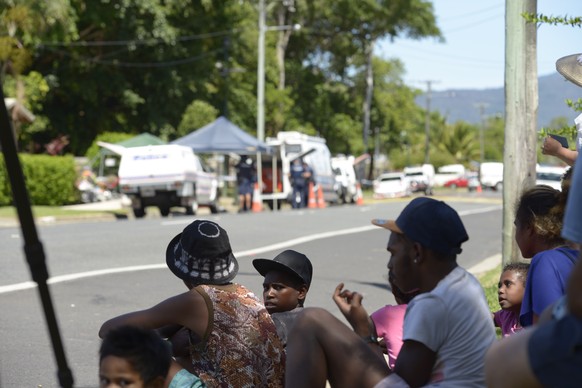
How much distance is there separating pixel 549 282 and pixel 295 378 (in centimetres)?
114

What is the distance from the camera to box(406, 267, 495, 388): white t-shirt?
3961mm

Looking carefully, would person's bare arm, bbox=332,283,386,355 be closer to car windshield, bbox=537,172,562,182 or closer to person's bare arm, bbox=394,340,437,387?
person's bare arm, bbox=394,340,437,387

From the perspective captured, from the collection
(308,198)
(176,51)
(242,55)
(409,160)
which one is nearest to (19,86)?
(176,51)

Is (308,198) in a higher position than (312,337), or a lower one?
lower

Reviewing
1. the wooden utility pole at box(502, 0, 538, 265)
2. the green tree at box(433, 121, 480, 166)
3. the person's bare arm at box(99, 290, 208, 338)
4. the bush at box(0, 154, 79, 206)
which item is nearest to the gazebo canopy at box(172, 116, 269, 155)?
the bush at box(0, 154, 79, 206)

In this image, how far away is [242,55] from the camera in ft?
190

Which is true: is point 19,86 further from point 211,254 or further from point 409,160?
point 409,160

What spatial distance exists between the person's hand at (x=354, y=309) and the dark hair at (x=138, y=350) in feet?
2.84

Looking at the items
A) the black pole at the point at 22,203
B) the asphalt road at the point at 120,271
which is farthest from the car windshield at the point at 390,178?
the black pole at the point at 22,203

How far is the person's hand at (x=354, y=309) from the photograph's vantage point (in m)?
4.36

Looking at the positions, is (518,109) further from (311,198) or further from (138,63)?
(138,63)

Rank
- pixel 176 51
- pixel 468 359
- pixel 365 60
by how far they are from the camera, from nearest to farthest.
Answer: pixel 468 359 < pixel 176 51 < pixel 365 60

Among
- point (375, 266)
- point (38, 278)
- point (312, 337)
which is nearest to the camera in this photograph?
point (38, 278)

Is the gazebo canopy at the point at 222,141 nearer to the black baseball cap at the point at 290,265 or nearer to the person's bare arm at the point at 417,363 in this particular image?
the black baseball cap at the point at 290,265
